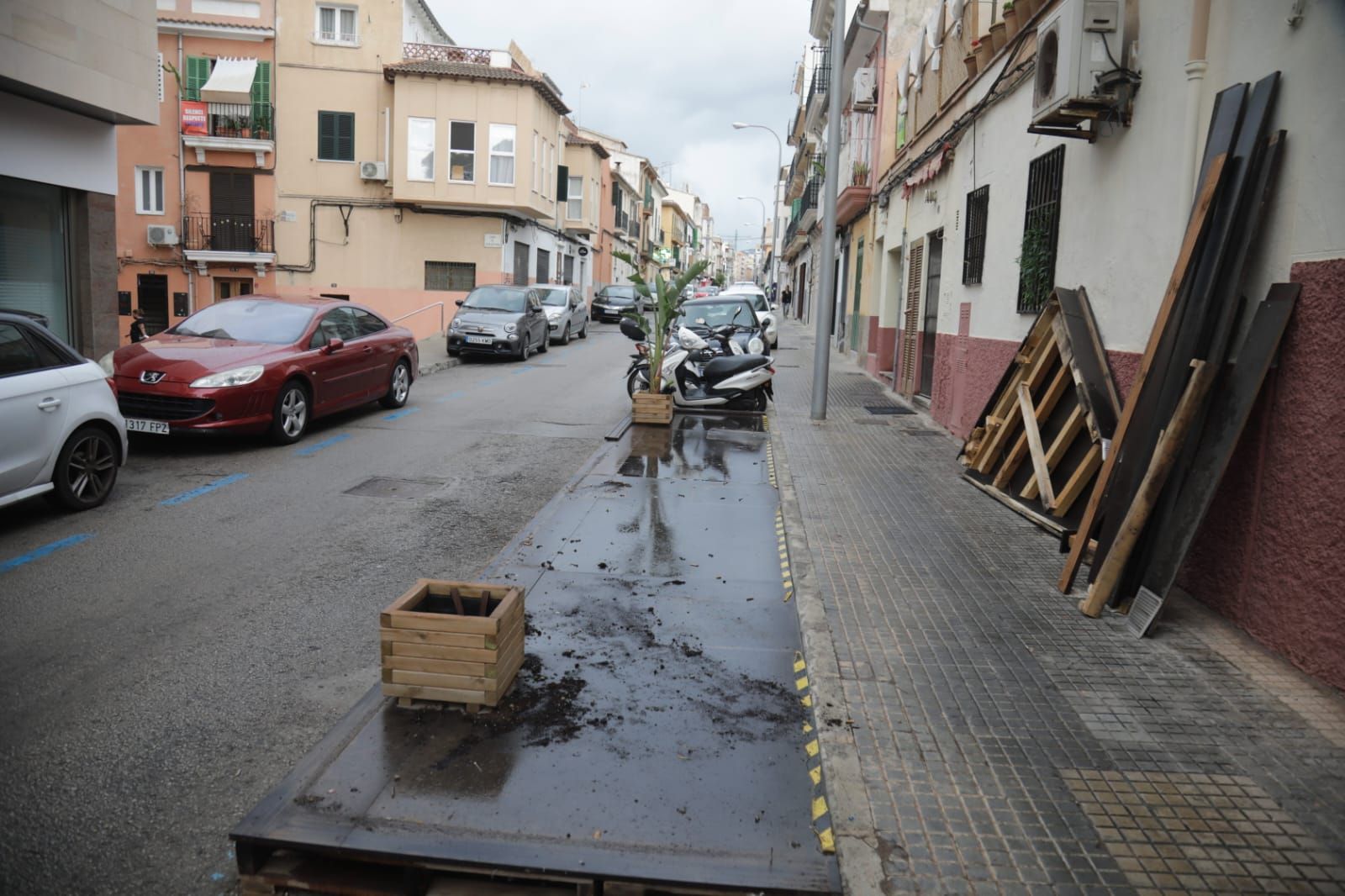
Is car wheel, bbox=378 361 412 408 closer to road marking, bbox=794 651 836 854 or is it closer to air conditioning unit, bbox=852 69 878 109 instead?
A: road marking, bbox=794 651 836 854

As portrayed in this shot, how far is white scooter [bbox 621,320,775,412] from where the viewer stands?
13.7 m

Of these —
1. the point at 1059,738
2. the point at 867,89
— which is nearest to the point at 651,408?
the point at 1059,738

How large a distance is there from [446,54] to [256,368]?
79.9 ft

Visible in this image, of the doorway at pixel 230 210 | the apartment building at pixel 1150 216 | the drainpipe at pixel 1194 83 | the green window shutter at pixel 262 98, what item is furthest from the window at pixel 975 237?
the doorway at pixel 230 210

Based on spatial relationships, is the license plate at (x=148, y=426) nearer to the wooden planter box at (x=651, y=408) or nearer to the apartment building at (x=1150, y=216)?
the wooden planter box at (x=651, y=408)

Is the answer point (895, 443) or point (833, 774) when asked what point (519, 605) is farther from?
point (895, 443)

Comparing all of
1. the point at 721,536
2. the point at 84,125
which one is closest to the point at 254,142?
the point at 84,125

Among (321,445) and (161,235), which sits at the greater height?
(161,235)

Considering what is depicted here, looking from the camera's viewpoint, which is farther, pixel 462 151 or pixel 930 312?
pixel 462 151

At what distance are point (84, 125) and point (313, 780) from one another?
522 inches

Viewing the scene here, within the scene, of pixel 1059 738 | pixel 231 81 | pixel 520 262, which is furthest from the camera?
pixel 520 262

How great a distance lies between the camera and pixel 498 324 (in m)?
21.3

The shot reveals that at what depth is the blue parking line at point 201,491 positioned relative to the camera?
315 inches

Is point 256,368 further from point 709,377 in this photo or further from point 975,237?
point 975,237
